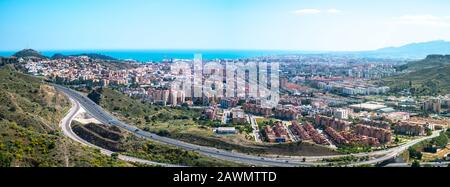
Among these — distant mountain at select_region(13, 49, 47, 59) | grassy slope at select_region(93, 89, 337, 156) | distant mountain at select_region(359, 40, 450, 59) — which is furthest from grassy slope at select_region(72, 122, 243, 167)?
distant mountain at select_region(359, 40, 450, 59)

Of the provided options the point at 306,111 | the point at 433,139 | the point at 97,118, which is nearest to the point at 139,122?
the point at 97,118

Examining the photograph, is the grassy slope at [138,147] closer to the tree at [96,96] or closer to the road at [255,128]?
the road at [255,128]

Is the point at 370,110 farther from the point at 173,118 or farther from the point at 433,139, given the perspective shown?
the point at 173,118

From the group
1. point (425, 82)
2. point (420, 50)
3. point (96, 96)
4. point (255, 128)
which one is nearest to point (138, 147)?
point (255, 128)

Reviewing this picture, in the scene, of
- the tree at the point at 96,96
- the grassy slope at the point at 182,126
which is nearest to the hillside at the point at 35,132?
the tree at the point at 96,96

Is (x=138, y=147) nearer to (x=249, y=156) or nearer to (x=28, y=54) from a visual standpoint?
(x=249, y=156)

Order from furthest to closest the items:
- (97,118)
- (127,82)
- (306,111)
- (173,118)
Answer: (127,82) → (306,111) → (173,118) → (97,118)
